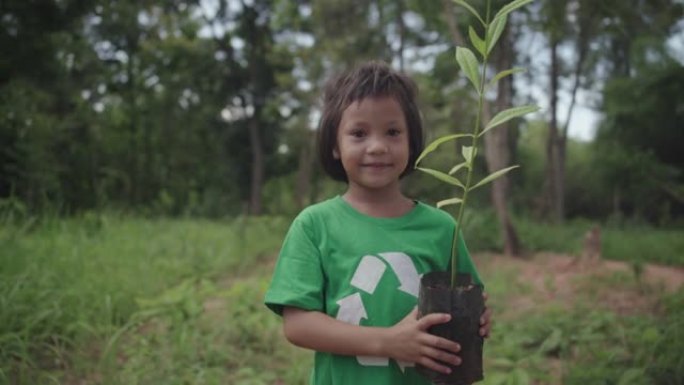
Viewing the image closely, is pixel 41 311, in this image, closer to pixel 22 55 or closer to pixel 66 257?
pixel 66 257

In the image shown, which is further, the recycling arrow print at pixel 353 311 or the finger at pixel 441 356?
the recycling arrow print at pixel 353 311

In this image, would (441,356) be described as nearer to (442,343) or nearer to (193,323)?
(442,343)

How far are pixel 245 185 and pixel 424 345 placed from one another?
16320 mm

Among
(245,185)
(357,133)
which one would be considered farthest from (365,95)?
(245,185)

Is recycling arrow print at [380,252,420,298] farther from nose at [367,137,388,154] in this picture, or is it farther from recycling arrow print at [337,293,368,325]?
nose at [367,137,388,154]

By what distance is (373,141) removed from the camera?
114 centimetres

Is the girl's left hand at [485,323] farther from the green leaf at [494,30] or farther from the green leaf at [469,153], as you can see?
the green leaf at [494,30]

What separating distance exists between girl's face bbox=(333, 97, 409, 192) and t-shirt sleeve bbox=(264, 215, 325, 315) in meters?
0.14

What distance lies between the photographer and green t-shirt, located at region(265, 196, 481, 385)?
3.61ft

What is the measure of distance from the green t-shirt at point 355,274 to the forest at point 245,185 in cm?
57

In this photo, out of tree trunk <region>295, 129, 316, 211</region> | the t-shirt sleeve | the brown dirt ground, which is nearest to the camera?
the t-shirt sleeve

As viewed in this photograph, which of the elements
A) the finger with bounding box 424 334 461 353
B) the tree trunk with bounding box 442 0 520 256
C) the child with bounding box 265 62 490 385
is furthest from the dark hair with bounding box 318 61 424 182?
the tree trunk with bounding box 442 0 520 256

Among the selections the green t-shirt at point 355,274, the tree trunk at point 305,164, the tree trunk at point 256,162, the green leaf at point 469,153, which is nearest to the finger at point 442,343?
the green t-shirt at point 355,274

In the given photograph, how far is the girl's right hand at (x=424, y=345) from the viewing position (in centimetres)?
96
